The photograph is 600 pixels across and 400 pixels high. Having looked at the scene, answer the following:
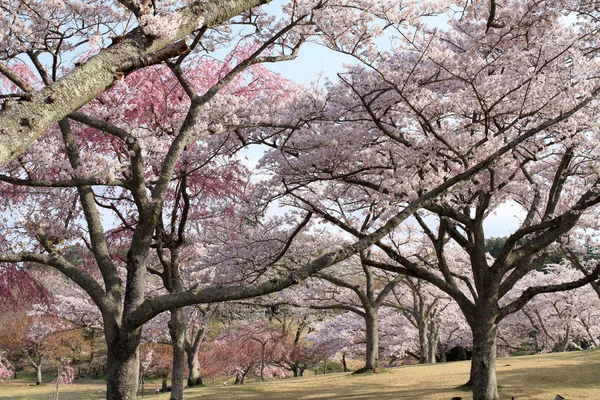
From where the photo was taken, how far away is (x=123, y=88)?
10.2 meters

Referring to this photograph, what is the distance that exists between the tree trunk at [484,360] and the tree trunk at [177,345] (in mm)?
6086

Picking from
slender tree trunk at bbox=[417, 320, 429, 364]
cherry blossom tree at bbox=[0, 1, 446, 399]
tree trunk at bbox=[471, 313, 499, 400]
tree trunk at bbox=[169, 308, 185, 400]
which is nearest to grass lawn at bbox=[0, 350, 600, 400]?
tree trunk at bbox=[471, 313, 499, 400]

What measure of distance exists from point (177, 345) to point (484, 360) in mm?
6359

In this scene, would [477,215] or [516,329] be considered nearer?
[477,215]

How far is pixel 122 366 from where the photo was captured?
672cm

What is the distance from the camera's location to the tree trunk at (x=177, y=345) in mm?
10594

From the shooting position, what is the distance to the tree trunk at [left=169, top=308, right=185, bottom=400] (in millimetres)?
10594

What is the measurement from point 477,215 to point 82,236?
816cm

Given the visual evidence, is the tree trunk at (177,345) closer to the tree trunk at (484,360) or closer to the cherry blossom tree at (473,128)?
the cherry blossom tree at (473,128)

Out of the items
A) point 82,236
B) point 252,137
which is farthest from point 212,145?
point 82,236

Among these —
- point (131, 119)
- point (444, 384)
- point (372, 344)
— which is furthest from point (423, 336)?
point (131, 119)

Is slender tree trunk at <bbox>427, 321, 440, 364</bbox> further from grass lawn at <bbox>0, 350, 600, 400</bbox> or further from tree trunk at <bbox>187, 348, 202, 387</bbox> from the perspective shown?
tree trunk at <bbox>187, 348, 202, 387</bbox>

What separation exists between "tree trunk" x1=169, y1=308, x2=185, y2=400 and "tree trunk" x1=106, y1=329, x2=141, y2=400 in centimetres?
379

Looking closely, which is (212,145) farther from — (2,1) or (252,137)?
(2,1)
